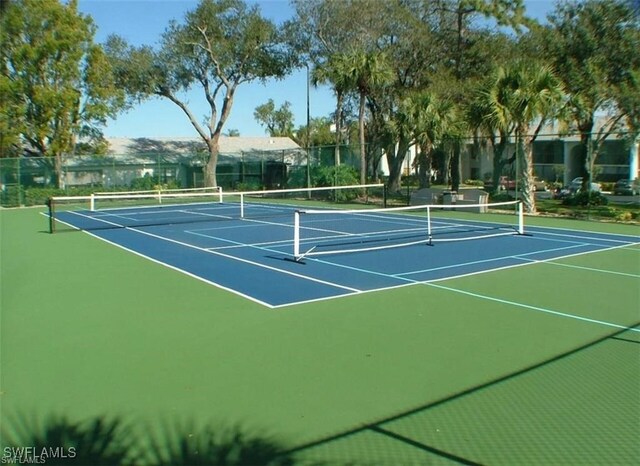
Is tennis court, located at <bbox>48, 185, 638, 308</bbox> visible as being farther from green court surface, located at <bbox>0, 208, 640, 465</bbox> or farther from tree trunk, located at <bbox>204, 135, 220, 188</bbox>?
tree trunk, located at <bbox>204, 135, 220, 188</bbox>

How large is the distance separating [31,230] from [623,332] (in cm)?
1781

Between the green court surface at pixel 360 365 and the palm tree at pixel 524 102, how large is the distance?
1333cm

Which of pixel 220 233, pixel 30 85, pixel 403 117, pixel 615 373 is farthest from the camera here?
pixel 30 85

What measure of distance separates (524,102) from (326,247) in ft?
39.1

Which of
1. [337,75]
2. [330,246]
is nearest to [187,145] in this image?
[337,75]

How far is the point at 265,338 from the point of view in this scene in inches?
300

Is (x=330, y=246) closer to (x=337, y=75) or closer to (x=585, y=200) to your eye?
(x=585, y=200)

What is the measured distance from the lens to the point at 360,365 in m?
6.58

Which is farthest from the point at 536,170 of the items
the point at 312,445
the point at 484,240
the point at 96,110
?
the point at 312,445

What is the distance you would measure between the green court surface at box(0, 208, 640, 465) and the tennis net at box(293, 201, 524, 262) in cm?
414

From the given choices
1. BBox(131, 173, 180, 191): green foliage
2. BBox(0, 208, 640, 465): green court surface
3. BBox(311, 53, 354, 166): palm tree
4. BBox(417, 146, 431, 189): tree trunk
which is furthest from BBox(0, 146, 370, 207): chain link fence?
BBox(0, 208, 640, 465): green court surface

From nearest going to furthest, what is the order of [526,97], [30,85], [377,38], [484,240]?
1. [484,240]
2. [526,97]
3. [30,85]
4. [377,38]

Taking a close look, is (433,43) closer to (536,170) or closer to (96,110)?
(536,170)

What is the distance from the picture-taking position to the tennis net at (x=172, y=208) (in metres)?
22.2
